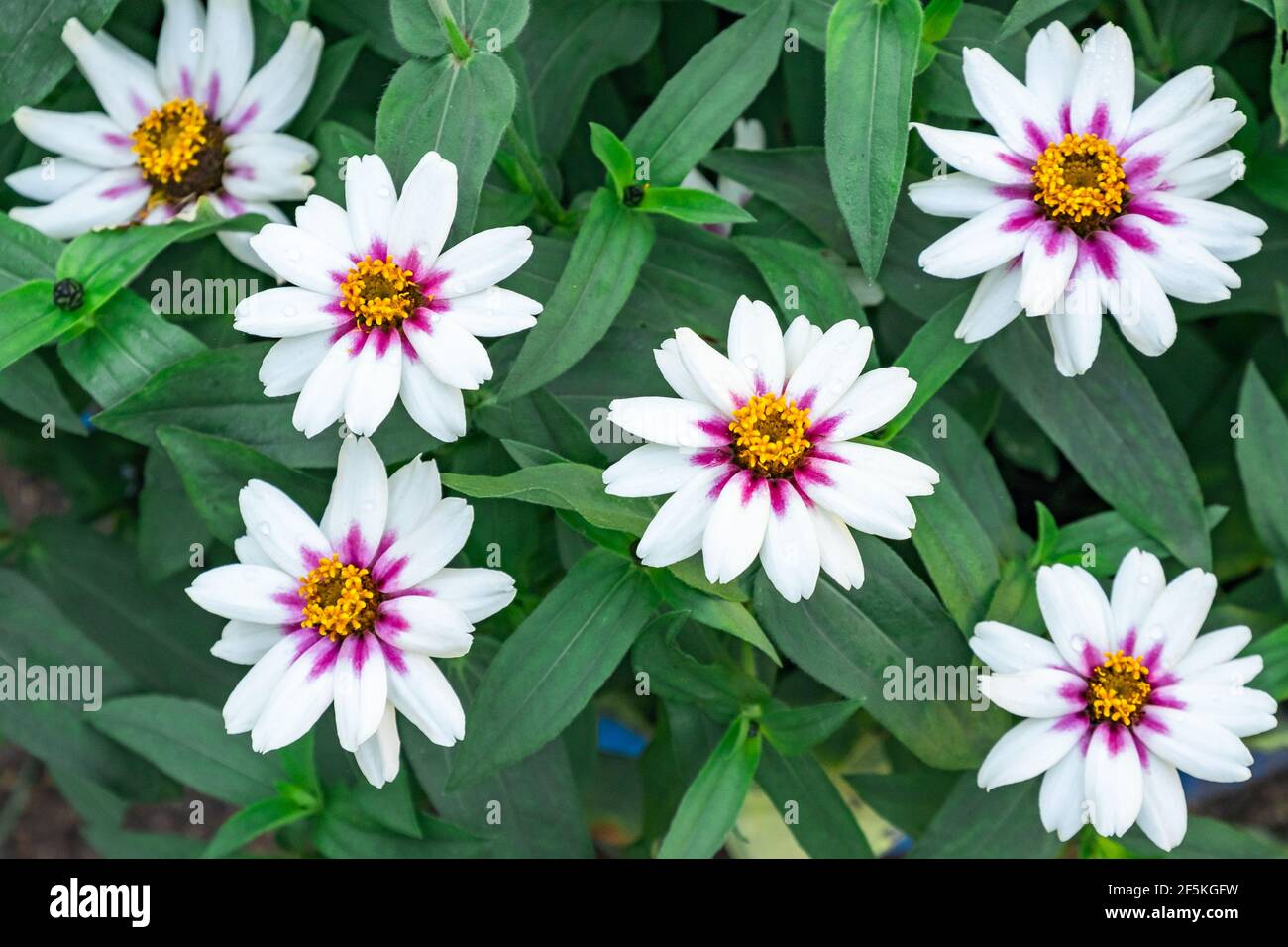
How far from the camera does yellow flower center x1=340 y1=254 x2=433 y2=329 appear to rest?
2.88ft

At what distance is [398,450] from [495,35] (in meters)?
0.33

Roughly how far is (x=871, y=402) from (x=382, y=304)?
0.36 metres

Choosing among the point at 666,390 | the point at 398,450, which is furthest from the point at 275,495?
the point at 666,390

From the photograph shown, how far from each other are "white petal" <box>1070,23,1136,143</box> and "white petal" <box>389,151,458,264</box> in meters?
0.48

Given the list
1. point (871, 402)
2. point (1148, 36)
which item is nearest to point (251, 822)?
point (871, 402)

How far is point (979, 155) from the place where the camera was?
2.98 ft

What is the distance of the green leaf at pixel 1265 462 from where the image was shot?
1058 mm

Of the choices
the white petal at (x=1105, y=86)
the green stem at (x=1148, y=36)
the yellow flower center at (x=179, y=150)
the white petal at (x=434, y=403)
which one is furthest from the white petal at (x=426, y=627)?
the green stem at (x=1148, y=36)

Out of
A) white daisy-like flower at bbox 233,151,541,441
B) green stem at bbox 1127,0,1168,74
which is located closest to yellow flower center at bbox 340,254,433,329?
white daisy-like flower at bbox 233,151,541,441

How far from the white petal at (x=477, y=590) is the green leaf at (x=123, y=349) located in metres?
0.30

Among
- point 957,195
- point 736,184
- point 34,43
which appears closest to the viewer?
point 957,195

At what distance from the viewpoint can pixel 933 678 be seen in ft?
3.23

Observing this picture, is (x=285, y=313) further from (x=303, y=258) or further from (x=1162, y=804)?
(x=1162, y=804)

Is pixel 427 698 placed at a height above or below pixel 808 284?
below
